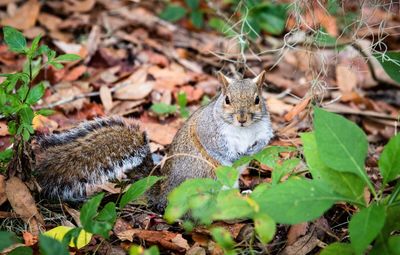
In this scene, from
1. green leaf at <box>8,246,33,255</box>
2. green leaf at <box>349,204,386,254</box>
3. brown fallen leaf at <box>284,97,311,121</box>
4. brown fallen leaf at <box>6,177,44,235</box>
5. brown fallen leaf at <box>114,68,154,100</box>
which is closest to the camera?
green leaf at <box>349,204,386,254</box>

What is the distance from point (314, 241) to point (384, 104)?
90.3 inches

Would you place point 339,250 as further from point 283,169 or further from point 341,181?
point 283,169

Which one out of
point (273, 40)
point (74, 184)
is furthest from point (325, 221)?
point (273, 40)

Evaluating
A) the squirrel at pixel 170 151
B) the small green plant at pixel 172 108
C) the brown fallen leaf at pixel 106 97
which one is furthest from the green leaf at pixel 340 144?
the brown fallen leaf at pixel 106 97

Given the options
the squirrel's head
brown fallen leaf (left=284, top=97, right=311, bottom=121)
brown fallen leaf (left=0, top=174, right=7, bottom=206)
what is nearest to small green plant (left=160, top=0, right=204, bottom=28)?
brown fallen leaf (left=284, top=97, right=311, bottom=121)

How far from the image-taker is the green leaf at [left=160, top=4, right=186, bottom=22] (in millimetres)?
4680

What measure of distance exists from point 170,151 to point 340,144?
1151 millimetres

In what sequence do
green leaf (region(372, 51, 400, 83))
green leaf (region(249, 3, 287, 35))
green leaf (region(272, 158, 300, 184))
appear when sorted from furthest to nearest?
green leaf (region(249, 3, 287, 35))
green leaf (region(372, 51, 400, 83))
green leaf (region(272, 158, 300, 184))

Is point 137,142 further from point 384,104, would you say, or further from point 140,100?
point 384,104

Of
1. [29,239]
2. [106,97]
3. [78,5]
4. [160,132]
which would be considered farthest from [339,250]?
[78,5]

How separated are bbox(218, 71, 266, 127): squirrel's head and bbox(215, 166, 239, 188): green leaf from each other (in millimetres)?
651

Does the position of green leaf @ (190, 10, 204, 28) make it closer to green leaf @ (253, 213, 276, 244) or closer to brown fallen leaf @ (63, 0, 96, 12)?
brown fallen leaf @ (63, 0, 96, 12)

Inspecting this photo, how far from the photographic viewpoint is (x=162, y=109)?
11.6 feet

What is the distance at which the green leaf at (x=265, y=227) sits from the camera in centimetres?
171
